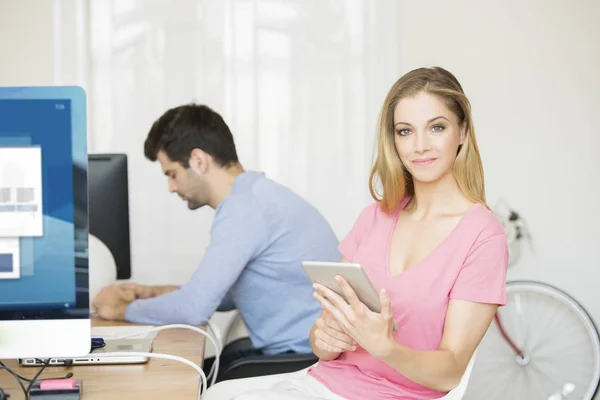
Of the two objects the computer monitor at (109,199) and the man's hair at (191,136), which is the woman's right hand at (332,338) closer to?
the computer monitor at (109,199)

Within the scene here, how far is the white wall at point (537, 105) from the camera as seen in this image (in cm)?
364

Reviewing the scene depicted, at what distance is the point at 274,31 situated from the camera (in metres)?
3.76

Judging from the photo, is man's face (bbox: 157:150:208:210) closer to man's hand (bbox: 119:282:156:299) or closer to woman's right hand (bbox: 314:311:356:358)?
man's hand (bbox: 119:282:156:299)

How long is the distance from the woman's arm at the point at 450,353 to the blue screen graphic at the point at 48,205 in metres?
0.56

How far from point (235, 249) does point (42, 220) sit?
927 mm

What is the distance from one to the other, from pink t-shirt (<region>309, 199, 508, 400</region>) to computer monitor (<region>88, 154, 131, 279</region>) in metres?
0.76

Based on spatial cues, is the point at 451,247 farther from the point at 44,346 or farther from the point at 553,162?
the point at 553,162

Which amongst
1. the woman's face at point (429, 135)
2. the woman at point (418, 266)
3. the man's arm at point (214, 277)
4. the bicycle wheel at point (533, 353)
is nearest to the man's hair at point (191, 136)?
the man's arm at point (214, 277)

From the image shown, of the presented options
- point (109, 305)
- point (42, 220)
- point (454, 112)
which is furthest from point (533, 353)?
point (42, 220)

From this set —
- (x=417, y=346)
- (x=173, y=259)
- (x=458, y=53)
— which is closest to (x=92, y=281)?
(x=417, y=346)

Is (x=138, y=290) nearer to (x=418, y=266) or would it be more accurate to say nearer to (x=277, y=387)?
(x=277, y=387)

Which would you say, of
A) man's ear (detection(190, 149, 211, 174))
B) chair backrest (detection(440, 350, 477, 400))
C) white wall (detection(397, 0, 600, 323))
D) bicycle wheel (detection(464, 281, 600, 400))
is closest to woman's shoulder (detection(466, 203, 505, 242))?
chair backrest (detection(440, 350, 477, 400))

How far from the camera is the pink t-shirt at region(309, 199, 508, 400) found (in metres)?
1.48

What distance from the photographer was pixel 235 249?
6.97 ft
